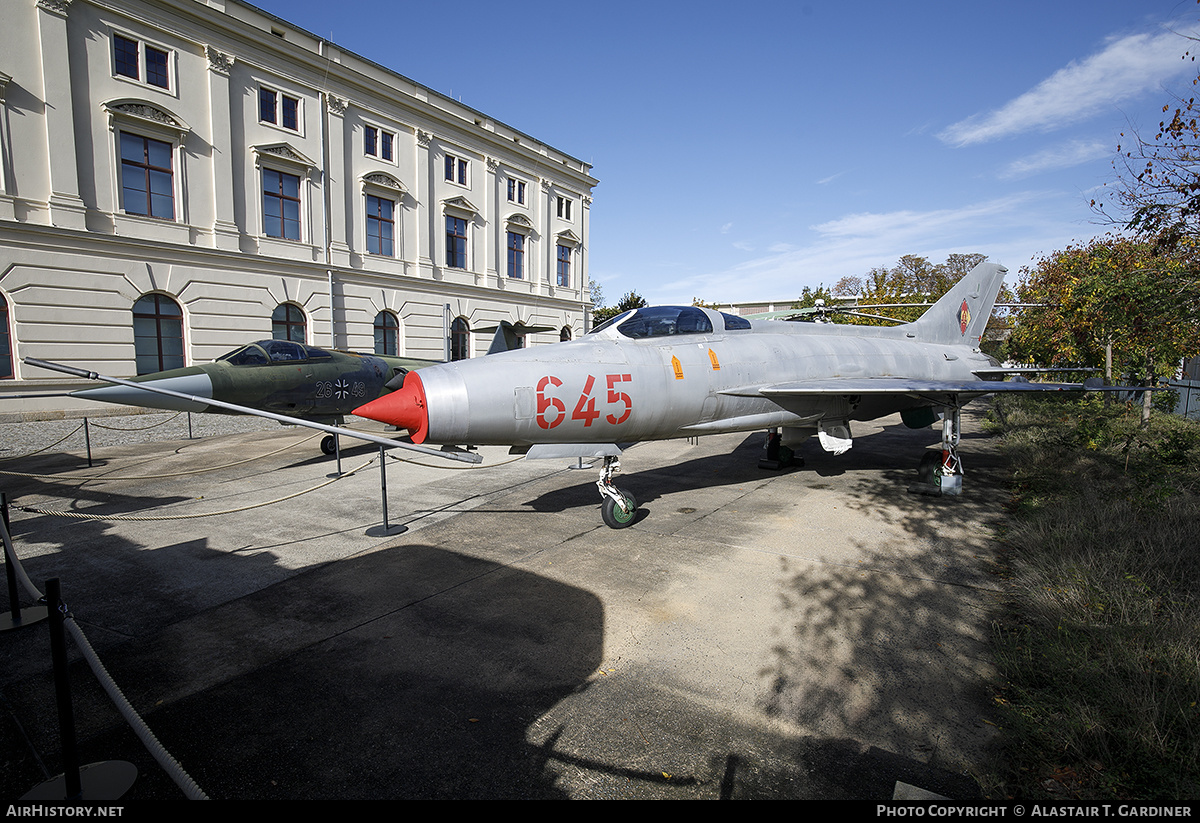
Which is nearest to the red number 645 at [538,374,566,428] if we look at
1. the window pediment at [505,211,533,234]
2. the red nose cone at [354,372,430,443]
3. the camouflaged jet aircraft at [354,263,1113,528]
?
the camouflaged jet aircraft at [354,263,1113,528]

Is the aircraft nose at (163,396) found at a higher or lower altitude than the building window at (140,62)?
lower

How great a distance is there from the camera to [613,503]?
6848mm

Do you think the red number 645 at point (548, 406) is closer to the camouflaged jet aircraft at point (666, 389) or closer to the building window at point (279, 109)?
the camouflaged jet aircraft at point (666, 389)

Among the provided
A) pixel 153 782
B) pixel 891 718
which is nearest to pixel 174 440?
pixel 153 782

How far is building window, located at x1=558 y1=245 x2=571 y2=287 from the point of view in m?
33.8

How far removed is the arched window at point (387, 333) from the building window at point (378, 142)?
268 inches

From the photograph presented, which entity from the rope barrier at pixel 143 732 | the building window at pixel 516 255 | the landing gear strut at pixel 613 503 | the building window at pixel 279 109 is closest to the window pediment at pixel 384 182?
the building window at pixel 279 109

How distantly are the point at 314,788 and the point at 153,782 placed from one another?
0.82 metres

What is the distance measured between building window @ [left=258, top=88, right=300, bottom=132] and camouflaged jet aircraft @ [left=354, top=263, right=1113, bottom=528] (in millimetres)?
20049

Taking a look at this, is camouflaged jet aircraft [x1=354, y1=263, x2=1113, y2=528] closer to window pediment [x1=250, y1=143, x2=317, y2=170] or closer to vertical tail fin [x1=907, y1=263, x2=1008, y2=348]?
vertical tail fin [x1=907, y1=263, x2=1008, y2=348]

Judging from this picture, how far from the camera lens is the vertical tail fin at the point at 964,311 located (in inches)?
447

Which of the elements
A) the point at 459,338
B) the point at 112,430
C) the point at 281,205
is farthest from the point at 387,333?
the point at 112,430

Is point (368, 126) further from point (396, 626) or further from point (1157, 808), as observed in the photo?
point (1157, 808)

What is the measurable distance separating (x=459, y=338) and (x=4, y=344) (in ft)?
50.4
